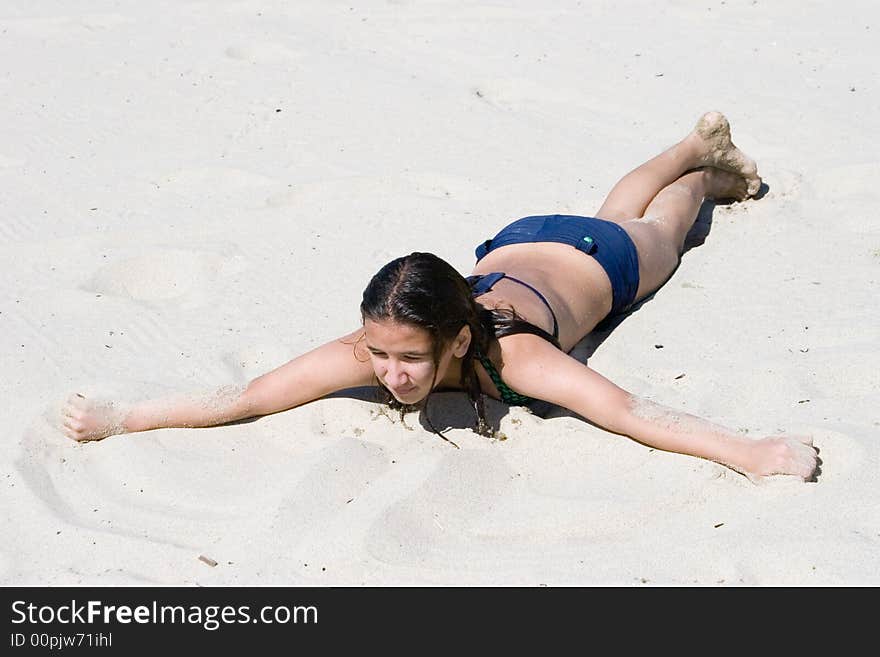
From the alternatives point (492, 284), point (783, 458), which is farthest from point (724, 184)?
point (783, 458)

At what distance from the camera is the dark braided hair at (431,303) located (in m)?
3.08

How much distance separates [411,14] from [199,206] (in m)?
2.52

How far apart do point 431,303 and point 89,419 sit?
107 centimetres

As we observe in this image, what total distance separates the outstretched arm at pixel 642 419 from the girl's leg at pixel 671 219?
97 centimetres

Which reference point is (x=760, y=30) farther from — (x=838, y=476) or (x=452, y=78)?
(x=838, y=476)

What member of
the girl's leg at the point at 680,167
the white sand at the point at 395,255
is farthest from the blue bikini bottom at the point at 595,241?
the girl's leg at the point at 680,167

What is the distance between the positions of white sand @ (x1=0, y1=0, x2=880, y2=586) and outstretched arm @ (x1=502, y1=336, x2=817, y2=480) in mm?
50

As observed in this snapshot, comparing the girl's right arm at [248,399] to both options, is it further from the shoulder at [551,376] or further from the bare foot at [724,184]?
the bare foot at [724,184]

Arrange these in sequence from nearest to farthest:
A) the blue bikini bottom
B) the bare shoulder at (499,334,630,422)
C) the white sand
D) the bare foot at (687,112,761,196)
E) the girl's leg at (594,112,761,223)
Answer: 1. the white sand
2. the bare shoulder at (499,334,630,422)
3. the blue bikini bottom
4. the girl's leg at (594,112,761,223)
5. the bare foot at (687,112,761,196)

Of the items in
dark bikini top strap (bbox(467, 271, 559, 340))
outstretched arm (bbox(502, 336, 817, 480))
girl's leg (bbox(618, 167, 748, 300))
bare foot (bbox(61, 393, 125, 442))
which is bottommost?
bare foot (bbox(61, 393, 125, 442))

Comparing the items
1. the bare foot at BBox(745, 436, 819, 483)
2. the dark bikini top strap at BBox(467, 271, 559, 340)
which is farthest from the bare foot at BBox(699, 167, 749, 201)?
the bare foot at BBox(745, 436, 819, 483)

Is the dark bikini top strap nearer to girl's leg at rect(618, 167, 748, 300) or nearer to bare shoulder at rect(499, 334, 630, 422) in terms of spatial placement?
bare shoulder at rect(499, 334, 630, 422)

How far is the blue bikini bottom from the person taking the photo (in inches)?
159

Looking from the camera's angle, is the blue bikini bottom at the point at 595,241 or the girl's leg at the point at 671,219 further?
the girl's leg at the point at 671,219
